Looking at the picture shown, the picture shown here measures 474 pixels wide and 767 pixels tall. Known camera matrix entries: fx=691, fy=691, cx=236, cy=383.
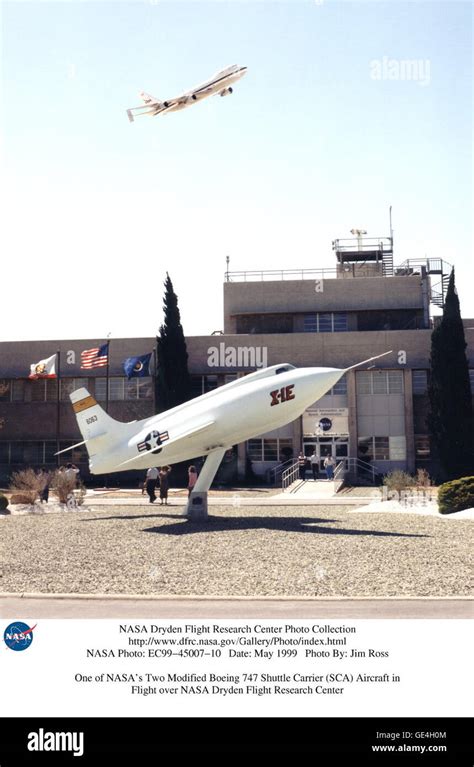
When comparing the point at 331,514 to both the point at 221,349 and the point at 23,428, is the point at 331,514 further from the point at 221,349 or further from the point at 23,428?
the point at 23,428

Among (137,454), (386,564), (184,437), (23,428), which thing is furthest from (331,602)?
(23,428)

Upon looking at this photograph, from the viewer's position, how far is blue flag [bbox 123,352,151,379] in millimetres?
46219

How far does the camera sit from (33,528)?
22656mm

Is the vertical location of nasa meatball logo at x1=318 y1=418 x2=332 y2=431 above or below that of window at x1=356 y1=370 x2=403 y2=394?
below

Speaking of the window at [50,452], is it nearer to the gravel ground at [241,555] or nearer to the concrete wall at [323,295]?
the concrete wall at [323,295]

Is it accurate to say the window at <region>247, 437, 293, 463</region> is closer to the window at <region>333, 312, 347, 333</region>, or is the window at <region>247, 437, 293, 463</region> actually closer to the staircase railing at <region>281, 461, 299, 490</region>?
the staircase railing at <region>281, 461, 299, 490</region>

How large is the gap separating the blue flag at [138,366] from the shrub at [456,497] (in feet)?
82.3

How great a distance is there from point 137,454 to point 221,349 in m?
24.9

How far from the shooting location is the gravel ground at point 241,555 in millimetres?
13180

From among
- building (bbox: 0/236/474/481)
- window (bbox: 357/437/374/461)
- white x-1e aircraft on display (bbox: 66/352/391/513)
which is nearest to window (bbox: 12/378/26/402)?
building (bbox: 0/236/474/481)

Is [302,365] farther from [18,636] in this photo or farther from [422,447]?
[18,636]

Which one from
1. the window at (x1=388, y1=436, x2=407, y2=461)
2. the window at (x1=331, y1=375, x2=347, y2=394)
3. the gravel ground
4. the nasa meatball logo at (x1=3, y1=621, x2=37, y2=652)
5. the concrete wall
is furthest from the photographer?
the concrete wall

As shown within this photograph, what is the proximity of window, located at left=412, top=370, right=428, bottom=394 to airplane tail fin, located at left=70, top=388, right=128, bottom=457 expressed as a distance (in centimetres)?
2803

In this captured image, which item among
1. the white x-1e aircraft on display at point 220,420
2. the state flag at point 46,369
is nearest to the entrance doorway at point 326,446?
the state flag at point 46,369
